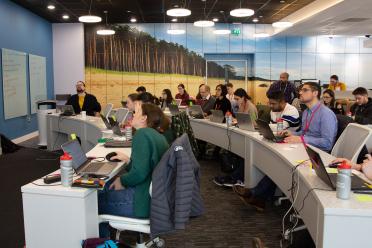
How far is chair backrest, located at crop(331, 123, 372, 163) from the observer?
10.2ft

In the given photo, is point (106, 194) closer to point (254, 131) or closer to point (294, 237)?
point (294, 237)

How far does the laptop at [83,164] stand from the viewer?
2759 millimetres

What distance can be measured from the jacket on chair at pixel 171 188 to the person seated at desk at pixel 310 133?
1719mm

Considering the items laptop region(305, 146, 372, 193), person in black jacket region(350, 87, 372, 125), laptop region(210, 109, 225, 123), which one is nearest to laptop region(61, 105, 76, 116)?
laptop region(210, 109, 225, 123)

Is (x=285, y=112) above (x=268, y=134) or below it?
above

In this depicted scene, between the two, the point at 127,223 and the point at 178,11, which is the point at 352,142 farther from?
the point at 178,11

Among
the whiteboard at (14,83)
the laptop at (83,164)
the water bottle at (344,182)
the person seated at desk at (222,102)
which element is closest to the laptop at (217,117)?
the person seated at desk at (222,102)

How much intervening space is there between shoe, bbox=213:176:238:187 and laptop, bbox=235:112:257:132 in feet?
2.43

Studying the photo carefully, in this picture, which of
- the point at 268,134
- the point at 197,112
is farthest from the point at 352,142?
the point at 197,112

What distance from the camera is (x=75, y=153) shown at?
114 inches

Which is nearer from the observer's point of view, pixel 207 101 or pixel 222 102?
pixel 222 102

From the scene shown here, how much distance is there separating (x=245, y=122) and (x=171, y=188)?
9.05 feet

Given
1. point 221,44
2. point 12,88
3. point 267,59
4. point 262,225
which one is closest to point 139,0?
point 12,88

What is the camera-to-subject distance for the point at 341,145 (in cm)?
354
